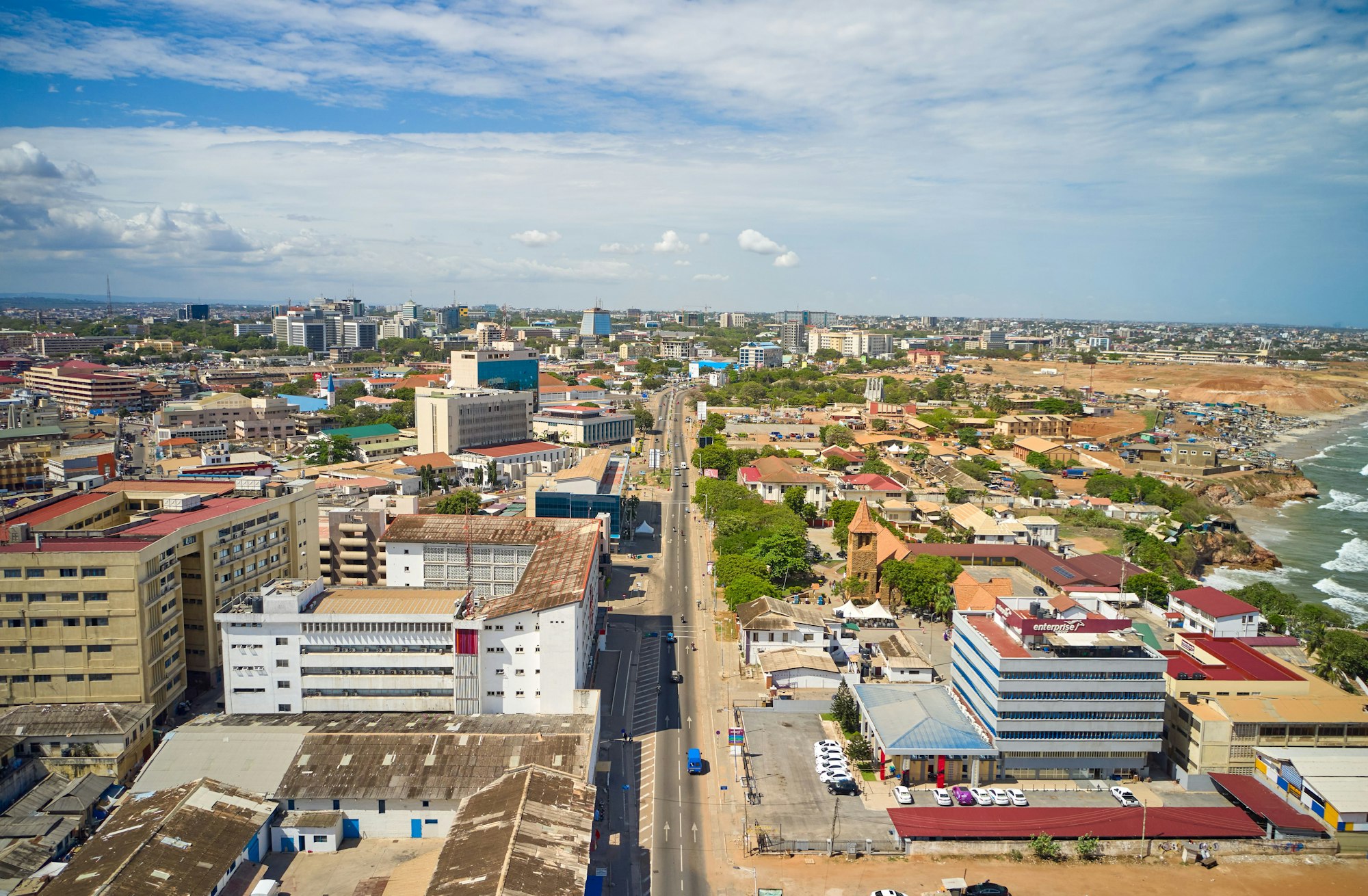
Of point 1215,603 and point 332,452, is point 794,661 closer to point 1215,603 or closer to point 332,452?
point 1215,603

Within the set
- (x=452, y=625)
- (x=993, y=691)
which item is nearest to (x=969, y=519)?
(x=993, y=691)

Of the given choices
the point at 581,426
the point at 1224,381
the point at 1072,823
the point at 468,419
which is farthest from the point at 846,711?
the point at 1224,381

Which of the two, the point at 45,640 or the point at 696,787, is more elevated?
the point at 45,640

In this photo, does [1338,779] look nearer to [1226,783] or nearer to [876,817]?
[1226,783]

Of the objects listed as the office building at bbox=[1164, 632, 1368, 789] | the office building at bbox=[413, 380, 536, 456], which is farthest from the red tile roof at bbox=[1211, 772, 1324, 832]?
the office building at bbox=[413, 380, 536, 456]

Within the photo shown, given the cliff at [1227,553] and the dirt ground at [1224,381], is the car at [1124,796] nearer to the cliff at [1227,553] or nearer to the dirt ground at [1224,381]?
the cliff at [1227,553]

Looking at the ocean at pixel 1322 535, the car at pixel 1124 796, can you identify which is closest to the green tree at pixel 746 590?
the car at pixel 1124 796

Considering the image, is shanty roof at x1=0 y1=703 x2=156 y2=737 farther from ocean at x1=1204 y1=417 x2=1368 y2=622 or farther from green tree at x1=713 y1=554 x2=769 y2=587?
ocean at x1=1204 y1=417 x2=1368 y2=622
